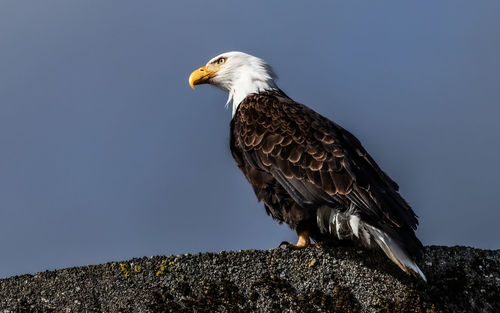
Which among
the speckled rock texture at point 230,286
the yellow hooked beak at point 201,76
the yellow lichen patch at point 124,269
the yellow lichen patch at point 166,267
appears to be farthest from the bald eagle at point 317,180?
the yellow lichen patch at point 124,269

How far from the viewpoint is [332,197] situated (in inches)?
212

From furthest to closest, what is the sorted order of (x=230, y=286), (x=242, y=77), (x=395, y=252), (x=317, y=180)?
(x=242, y=77)
(x=317, y=180)
(x=395, y=252)
(x=230, y=286)

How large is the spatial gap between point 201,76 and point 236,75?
490 millimetres

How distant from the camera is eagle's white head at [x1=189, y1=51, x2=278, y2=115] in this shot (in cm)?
673

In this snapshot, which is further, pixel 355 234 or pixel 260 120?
pixel 260 120

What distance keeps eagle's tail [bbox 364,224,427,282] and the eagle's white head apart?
6.49 feet

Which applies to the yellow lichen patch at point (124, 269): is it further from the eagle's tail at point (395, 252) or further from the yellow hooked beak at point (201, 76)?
the yellow hooked beak at point (201, 76)

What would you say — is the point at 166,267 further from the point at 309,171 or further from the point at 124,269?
the point at 309,171

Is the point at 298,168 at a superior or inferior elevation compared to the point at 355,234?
superior

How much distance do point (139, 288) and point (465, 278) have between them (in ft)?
8.09

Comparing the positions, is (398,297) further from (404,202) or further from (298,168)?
(298,168)

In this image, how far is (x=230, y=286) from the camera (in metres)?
4.81

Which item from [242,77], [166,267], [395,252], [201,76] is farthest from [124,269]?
[201,76]

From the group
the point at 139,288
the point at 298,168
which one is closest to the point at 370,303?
the point at 298,168
